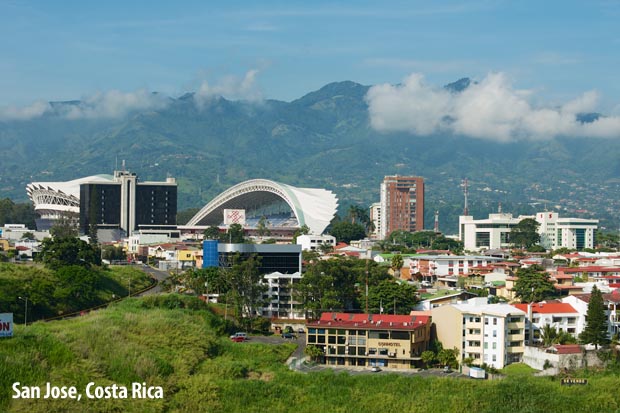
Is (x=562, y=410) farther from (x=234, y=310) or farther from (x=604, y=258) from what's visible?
(x=604, y=258)

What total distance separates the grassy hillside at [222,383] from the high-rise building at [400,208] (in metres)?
102

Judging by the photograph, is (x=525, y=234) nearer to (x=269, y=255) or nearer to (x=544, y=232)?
(x=544, y=232)

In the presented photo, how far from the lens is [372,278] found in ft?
160

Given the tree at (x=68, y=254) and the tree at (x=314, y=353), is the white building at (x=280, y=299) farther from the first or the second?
the tree at (x=68, y=254)

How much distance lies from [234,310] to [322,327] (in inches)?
365

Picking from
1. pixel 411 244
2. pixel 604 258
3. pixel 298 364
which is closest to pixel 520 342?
pixel 298 364

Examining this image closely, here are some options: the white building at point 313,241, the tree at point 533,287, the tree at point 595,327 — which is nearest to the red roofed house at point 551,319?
the tree at point 595,327

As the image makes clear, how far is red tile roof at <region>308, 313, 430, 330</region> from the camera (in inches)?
1480

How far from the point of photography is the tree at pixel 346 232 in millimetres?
93812

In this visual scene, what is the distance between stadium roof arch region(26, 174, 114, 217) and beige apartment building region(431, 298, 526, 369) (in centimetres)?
7136

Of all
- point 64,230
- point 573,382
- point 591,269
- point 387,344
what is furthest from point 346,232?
point 573,382

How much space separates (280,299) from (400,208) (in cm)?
8910

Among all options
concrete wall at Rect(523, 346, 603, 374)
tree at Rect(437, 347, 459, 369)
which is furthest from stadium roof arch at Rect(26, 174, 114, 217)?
concrete wall at Rect(523, 346, 603, 374)

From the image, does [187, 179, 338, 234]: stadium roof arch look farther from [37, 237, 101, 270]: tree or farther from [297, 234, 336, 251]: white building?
[37, 237, 101, 270]: tree
